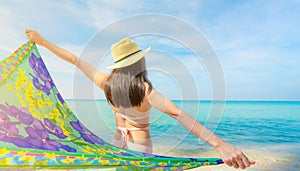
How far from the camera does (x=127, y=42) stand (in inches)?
98.2

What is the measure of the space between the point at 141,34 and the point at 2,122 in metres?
1.49

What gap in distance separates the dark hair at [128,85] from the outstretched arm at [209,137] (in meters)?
0.23

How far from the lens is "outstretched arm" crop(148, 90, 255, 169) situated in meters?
1.76

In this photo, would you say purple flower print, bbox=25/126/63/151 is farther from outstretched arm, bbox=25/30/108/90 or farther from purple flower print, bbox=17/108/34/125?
outstretched arm, bbox=25/30/108/90

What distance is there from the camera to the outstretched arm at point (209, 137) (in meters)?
1.76

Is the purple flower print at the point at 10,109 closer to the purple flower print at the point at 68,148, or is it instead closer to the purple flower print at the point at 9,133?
the purple flower print at the point at 9,133

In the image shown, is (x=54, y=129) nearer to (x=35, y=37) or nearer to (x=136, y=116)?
(x=136, y=116)

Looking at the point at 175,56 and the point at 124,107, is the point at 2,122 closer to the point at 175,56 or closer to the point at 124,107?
the point at 124,107

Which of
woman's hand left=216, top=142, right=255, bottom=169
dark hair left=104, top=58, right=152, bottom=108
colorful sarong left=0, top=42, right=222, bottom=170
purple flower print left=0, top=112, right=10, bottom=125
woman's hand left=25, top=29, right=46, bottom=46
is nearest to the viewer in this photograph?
colorful sarong left=0, top=42, right=222, bottom=170

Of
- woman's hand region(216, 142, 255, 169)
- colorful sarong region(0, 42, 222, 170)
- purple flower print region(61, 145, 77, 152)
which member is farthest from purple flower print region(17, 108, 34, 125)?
woman's hand region(216, 142, 255, 169)

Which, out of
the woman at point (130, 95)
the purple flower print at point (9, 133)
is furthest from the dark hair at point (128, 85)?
the purple flower print at point (9, 133)

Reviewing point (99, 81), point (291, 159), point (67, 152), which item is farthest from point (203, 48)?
point (291, 159)

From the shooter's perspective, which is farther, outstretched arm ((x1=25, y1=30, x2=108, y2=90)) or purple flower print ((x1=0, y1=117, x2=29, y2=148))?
outstretched arm ((x1=25, y1=30, x2=108, y2=90))

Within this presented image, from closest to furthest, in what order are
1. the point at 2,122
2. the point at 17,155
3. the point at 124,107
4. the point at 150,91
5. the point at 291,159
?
the point at 17,155
the point at 2,122
the point at 150,91
the point at 124,107
the point at 291,159
